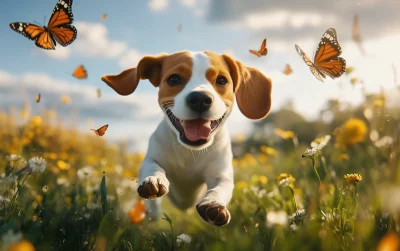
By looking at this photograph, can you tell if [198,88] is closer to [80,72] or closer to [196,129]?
[196,129]

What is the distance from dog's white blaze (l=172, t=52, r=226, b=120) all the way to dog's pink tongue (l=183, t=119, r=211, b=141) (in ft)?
0.36

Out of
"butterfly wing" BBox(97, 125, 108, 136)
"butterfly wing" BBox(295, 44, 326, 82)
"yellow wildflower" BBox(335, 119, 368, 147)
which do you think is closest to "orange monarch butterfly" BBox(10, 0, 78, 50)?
"butterfly wing" BBox(97, 125, 108, 136)

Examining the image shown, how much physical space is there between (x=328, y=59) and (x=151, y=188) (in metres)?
1.70

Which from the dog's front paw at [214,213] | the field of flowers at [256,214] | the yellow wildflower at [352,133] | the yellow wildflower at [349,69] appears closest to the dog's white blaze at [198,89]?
the field of flowers at [256,214]

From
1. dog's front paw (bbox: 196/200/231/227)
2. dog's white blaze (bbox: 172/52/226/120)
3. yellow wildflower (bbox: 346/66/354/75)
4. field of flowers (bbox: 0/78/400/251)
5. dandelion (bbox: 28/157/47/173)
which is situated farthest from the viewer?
yellow wildflower (bbox: 346/66/354/75)

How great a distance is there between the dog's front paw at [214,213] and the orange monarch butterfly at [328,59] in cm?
125

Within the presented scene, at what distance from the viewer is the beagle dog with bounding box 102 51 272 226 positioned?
10.0 feet

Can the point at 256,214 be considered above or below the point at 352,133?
below

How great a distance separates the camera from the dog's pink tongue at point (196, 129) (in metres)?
3.16

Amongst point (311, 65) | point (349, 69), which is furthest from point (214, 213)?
point (349, 69)

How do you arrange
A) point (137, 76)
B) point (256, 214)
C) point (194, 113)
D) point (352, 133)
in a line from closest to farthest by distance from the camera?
point (352, 133), point (194, 113), point (256, 214), point (137, 76)

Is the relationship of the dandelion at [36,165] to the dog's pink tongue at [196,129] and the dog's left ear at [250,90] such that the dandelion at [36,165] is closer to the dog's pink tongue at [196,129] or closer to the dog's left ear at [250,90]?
the dog's pink tongue at [196,129]

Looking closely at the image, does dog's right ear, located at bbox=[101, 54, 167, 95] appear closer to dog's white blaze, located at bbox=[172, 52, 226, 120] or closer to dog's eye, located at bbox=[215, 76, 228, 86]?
dog's white blaze, located at bbox=[172, 52, 226, 120]

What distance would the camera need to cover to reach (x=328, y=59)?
329 centimetres
